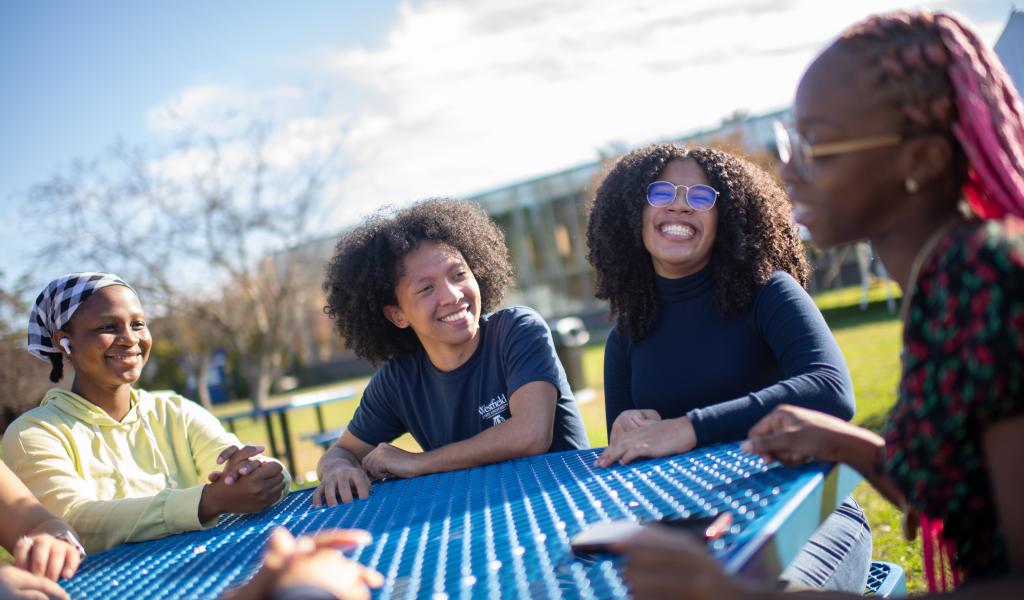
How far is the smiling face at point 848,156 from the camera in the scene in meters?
1.28

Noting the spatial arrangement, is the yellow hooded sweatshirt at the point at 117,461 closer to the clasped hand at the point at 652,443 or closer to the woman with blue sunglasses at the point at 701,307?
the clasped hand at the point at 652,443

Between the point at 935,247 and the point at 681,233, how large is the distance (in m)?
1.57

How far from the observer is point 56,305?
2.79m

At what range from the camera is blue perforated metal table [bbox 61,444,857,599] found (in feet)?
4.18

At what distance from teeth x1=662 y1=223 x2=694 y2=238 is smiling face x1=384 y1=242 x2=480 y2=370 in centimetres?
79

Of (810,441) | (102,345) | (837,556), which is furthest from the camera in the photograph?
(102,345)

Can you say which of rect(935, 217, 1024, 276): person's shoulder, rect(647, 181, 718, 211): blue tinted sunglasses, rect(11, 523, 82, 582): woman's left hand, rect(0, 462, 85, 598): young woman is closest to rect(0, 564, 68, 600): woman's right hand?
rect(0, 462, 85, 598): young woman

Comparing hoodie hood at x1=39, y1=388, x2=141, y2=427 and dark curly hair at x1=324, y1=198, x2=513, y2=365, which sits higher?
dark curly hair at x1=324, y1=198, x2=513, y2=365

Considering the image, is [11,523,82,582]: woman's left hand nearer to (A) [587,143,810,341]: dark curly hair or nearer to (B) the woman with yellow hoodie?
(B) the woman with yellow hoodie

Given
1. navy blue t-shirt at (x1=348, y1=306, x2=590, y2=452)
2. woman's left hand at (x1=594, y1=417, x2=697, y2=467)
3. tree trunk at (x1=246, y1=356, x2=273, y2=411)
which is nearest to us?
woman's left hand at (x1=594, y1=417, x2=697, y2=467)

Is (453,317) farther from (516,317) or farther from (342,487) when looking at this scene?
(342,487)

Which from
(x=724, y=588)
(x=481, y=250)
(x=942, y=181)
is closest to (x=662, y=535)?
(x=724, y=588)

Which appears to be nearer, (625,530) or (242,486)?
(625,530)

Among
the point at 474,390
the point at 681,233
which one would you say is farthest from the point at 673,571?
the point at 474,390
